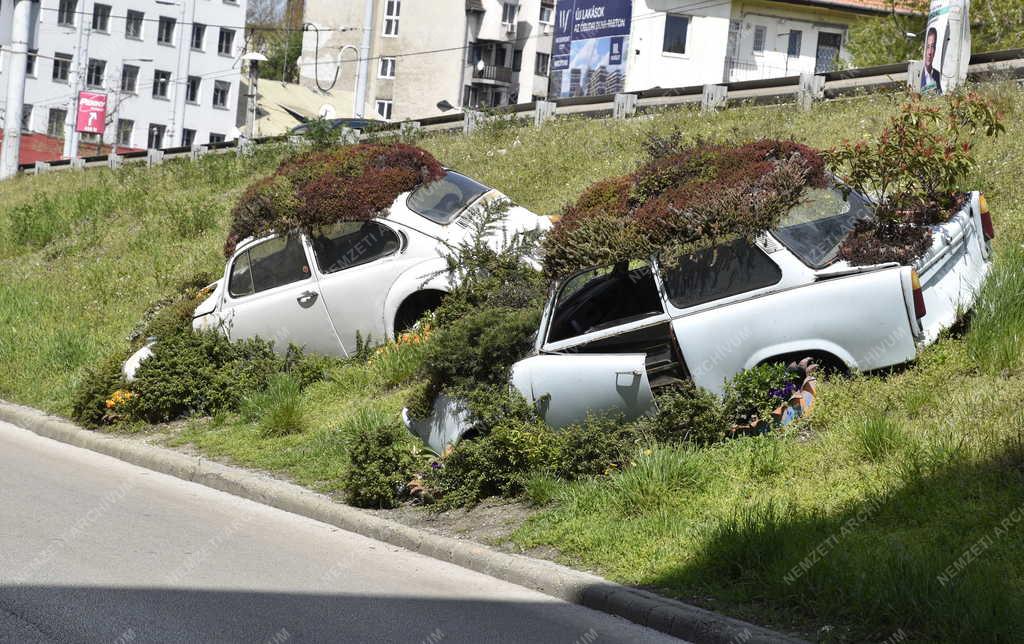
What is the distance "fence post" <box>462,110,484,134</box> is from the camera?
86.6ft

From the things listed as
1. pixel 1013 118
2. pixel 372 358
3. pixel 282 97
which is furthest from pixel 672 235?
pixel 282 97

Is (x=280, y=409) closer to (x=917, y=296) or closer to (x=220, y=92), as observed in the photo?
(x=917, y=296)

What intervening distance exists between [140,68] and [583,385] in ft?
237

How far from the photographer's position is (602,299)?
9.70 meters

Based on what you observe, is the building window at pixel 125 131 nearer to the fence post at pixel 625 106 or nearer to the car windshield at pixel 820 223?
the fence post at pixel 625 106

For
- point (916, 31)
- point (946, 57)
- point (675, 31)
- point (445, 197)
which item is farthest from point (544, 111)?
point (675, 31)

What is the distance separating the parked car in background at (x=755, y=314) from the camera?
341 inches

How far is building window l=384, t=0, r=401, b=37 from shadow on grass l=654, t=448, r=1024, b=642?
73.6 meters

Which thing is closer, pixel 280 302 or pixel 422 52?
pixel 280 302

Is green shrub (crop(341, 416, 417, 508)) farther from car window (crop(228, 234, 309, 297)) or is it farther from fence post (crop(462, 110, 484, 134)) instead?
fence post (crop(462, 110, 484, 134))

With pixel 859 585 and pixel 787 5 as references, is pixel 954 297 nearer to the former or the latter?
pixel 859 585

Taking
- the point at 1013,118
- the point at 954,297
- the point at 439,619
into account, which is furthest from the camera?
the point at 1013,118

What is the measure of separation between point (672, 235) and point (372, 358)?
4.66 metres

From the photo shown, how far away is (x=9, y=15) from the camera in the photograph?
114ft
